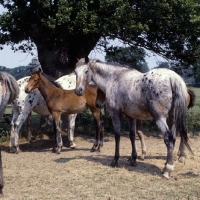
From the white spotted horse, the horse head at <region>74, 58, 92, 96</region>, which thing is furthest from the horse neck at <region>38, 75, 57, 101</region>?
the horse head at <region>74, 58, 92, 96</region>

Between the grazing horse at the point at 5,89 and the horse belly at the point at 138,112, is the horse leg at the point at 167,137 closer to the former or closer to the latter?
the horse belly at the point at 138,112

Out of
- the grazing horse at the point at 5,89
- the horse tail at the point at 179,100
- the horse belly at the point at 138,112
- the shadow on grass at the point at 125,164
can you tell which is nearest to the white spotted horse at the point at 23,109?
the shadow on grass at the point at 125,164

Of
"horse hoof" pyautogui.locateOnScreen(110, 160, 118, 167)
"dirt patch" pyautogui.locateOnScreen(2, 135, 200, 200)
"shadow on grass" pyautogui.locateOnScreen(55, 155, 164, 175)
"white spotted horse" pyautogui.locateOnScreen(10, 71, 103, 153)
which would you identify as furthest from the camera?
"white spotted horse" pyautogui.locateOnScreen(10, 71, 103, 153)

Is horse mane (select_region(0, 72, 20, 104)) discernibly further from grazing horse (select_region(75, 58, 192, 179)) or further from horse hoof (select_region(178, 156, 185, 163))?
horse hoof (select_region(178, 156, 185, 163))

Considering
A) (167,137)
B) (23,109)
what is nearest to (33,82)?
(23,109)

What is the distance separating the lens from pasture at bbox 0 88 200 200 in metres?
5.59

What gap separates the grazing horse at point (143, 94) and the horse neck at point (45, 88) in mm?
1922

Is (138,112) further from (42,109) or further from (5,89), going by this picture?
(42,109)

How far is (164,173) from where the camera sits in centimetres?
659

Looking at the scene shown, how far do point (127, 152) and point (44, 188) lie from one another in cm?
372

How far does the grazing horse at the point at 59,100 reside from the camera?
9.32 m

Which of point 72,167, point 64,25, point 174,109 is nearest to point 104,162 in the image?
point 72,167

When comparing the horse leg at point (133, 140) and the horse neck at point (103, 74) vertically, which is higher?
the horse neck at point (103, 74)

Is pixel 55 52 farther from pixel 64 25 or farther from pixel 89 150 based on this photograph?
pixel 89 150
